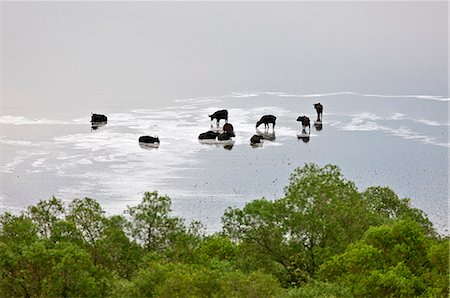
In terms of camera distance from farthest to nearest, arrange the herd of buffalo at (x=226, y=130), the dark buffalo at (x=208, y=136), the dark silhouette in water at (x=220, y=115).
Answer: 1. the dark silhouette in water at (x=220, y=115)
2. the dark buffalo at (x=208, y=136)
3. the herd of buffalo at (x=226, y=130)

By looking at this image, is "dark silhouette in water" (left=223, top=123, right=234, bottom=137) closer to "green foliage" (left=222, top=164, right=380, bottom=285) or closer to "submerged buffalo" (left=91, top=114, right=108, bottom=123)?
"submerged buffalo" (left=91, top=114, right=108, bottom=123)

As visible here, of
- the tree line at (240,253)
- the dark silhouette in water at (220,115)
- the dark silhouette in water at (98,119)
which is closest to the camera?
the tree line at (240,253)

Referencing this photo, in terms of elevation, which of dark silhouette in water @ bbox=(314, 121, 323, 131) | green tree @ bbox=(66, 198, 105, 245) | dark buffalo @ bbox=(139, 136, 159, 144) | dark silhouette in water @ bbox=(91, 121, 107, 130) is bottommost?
green tree @ bbox=(66, 198, 105, 245)

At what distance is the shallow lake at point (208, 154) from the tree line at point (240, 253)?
1459 centimetres

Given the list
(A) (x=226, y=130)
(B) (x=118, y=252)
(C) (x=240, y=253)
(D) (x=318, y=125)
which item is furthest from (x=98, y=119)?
(B) (x=118, y=252)

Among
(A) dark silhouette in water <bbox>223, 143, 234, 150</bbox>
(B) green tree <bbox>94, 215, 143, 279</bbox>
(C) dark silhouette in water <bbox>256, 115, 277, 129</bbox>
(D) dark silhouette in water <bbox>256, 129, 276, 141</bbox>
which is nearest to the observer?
(B) green tree <bbox>94, 215, 143, 279</bbox>

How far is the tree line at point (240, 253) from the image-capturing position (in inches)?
1161

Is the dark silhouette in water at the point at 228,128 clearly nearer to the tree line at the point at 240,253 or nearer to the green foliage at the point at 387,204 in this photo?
the green foliage at the point at 387,204

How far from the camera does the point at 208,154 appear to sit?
73375 mm

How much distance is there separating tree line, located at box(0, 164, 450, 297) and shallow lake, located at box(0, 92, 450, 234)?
1459 centimetres

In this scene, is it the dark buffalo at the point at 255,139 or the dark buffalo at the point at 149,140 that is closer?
the dark buffalo at the point at 149,140

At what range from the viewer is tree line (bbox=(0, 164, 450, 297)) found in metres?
29.5

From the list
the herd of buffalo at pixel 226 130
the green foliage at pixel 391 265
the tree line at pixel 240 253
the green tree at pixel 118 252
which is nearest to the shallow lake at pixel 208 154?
the herd of buffalo at pixel 226 130

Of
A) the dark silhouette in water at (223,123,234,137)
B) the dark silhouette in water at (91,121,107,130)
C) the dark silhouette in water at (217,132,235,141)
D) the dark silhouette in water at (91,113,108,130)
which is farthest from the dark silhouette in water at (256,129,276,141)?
the dark silhouette in water at (91,113,108,130)
